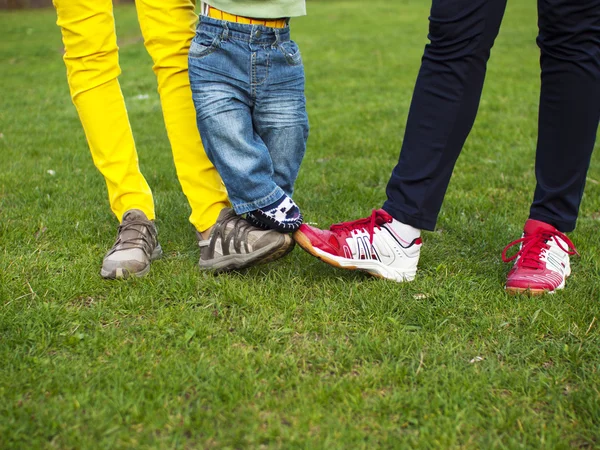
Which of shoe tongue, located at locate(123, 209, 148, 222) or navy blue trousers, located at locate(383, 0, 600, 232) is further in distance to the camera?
shoe tongue, located at locate(123, 209, 148, 222)

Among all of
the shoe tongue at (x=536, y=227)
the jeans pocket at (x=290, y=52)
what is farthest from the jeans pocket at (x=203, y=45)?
the shoe tongue at (x=536, y=227)

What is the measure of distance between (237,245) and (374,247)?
1.61 ft

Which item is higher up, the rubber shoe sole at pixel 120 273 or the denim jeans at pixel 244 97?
the denim jeans at pixel 244 97

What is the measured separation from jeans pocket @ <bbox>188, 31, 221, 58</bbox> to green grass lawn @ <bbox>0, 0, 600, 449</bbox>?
783 millimetres

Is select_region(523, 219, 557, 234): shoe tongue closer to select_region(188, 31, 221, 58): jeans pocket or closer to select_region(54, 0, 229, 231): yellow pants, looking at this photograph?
select_region(54, 0, 229, 231): yellow pants

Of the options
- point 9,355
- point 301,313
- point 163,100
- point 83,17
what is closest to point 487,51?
point 301,313

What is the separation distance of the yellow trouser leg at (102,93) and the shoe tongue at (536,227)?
1483mm

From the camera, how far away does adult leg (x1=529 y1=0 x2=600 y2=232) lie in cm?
205

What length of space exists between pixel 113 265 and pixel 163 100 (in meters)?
0.66

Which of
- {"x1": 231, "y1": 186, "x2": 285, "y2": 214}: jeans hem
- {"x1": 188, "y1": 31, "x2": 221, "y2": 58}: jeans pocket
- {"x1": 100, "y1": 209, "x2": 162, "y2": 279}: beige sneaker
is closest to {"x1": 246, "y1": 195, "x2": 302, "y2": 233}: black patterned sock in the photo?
{"x1": 231, "y1": 186, "x2": 285, "y2": 214}: jeans hem

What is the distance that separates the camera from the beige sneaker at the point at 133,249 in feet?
7.74

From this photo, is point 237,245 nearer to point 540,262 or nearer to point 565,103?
point 540,262

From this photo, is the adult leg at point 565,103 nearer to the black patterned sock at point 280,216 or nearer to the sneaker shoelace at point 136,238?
the black patterned sock at point 280,216

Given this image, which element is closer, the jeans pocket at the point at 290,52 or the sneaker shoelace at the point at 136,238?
the jeans pocket at the point at 290,52
